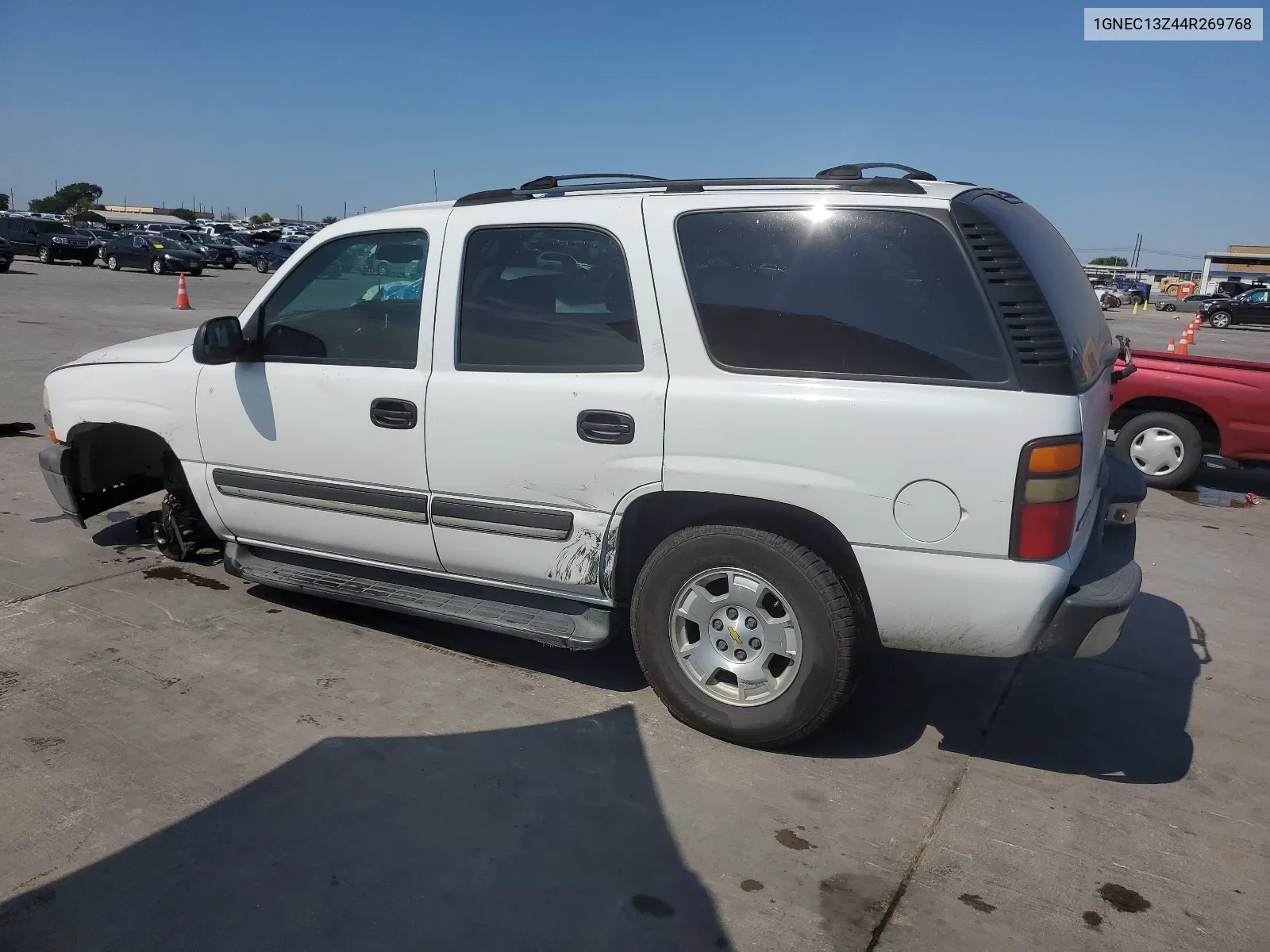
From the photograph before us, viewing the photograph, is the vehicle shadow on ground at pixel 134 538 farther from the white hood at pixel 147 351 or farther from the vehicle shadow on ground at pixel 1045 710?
the vehicle shadow on ground at pixel 1045 710

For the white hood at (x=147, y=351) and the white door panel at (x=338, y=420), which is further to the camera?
the white hood at (x=147, y=351)

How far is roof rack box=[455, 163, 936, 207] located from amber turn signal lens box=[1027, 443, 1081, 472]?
0.94m

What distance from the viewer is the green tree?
345ft

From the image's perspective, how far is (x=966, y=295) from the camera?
10.5 feet

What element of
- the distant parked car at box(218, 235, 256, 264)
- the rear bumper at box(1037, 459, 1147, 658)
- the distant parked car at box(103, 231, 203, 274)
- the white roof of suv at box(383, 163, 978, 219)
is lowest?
the rear bumper at box(1037, 459, 1147, 658)

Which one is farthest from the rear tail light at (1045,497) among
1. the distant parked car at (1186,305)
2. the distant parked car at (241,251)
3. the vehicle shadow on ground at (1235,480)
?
the distant parked car at (1186,305)

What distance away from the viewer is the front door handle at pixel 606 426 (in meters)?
3.59

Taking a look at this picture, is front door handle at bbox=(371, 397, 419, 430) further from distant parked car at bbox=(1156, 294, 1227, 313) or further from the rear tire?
distant parked car at bbox=(1156, 294, 1227, 313)

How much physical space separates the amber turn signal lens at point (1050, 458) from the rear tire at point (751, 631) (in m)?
0.73

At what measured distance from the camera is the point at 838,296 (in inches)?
132

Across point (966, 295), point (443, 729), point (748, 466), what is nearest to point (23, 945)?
point (443, 729)

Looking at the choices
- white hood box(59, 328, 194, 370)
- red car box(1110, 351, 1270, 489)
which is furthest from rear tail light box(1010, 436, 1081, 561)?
red car box(1110, 351, 1270, 489)

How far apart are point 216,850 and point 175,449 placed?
229cm

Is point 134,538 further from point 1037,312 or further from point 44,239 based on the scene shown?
point 44,239
